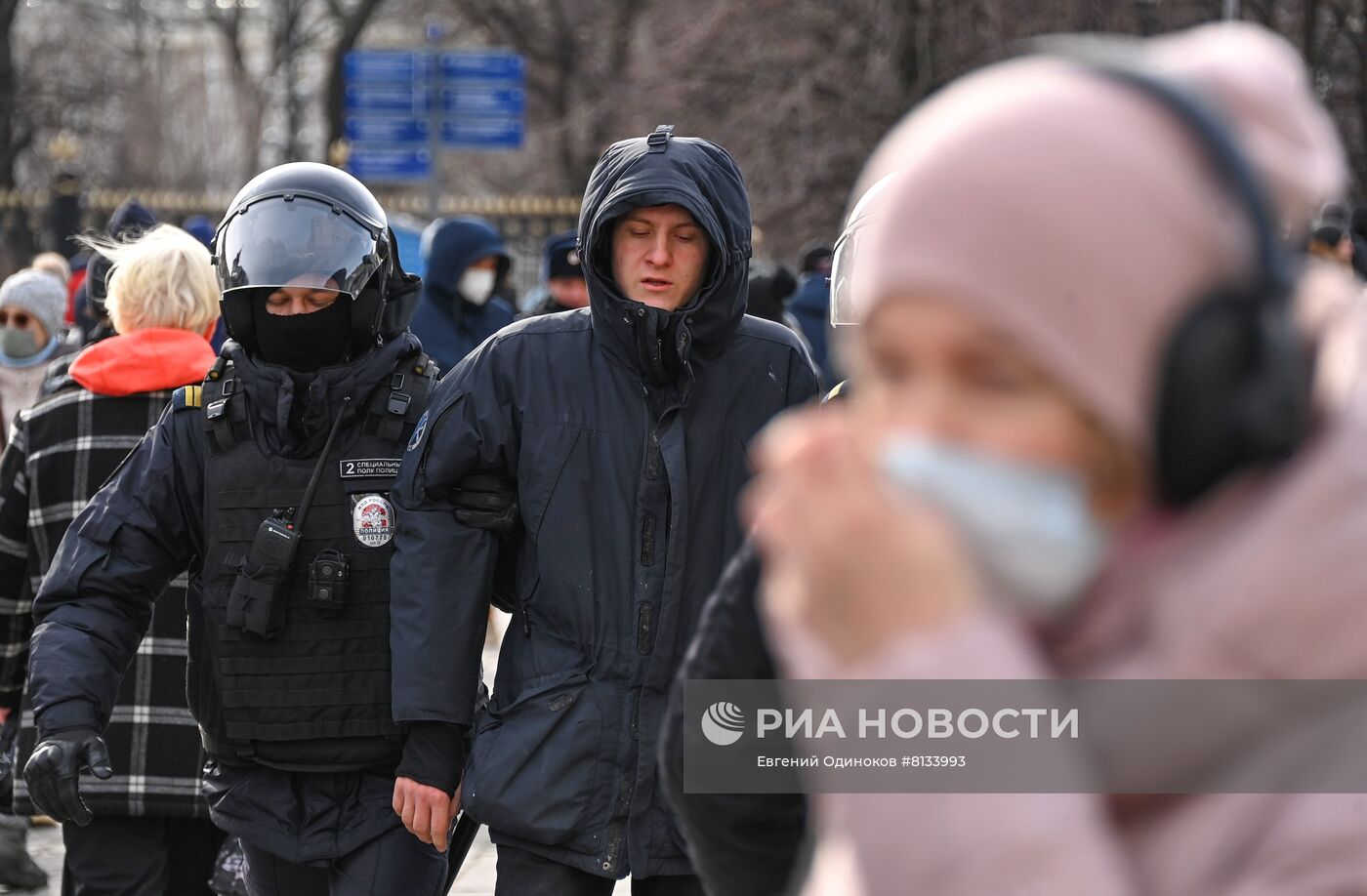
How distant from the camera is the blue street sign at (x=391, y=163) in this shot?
1945cm

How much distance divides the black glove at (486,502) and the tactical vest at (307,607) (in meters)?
0.33

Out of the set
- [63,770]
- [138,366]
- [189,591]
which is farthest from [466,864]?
[63,770]

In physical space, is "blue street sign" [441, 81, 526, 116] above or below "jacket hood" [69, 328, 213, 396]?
below

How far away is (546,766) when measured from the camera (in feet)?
11.3

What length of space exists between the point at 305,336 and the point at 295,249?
20cm

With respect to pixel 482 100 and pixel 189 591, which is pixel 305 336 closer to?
pixel 189 591

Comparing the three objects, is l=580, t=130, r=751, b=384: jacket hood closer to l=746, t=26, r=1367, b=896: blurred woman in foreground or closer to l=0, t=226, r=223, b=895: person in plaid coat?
l=0, t=226, r=223, b=895: person in plaid coat

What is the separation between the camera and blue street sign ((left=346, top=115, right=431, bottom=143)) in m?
17.5

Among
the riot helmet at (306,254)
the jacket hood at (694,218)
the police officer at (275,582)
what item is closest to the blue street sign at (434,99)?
the riot helmet at (306,254)

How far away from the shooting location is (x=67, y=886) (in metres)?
4.94

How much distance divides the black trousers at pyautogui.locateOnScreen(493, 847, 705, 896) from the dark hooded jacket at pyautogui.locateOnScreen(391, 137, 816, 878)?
0.04 meters

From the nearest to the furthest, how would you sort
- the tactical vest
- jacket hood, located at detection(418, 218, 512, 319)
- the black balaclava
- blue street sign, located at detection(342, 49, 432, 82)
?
the tactical vest
the black balaclava
jacket hood, located at detection(418, 218, 512, 319)
blue street sign, located at detection(342, 49, 432, 82)

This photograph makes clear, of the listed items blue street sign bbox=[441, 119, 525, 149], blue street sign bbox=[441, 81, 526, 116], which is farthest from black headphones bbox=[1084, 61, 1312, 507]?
blue street sign bbox=[441, 119, 525, 149]

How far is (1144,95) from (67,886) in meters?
4.45
